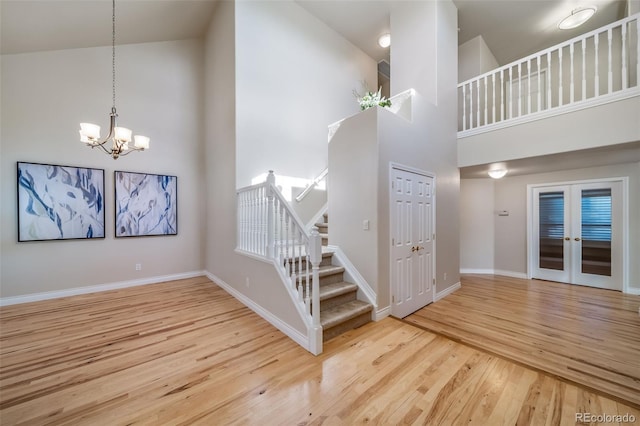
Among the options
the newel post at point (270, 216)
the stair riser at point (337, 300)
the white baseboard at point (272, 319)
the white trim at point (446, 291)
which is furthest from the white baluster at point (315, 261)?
the white trim at point (446, 291)

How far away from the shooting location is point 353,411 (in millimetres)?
1674

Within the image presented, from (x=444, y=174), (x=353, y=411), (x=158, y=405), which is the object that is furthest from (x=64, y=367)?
(x=444, y=174)

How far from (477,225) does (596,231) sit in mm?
1924

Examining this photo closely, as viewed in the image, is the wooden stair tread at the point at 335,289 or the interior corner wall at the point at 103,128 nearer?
the wooden stair tread at the point at 335,289

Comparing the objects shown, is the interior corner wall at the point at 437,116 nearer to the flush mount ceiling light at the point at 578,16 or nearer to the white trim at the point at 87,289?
the flush mount ceiling light at the point at 578,16

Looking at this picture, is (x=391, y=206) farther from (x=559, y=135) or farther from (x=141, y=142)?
(x=141, y=142)

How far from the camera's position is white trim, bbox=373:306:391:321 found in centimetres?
303

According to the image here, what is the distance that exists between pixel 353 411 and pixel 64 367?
102 inches

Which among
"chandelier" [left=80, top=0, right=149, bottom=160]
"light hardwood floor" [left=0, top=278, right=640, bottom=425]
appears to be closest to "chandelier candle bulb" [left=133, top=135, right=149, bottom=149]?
"chandelier" [left=80, top=0, right=149, bottom=160]

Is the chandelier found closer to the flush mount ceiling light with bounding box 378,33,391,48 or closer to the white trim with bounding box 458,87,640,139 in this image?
the flush mount ceiling light with bounding box 378,33,391,48

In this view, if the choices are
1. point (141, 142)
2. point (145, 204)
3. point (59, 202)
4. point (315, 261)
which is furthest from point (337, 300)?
point (59, 202)

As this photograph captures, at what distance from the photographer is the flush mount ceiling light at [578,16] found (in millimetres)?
4047

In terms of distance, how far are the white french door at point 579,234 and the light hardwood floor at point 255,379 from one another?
4.26 meters

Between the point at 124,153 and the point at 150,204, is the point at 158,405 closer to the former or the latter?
the point at 150,204
